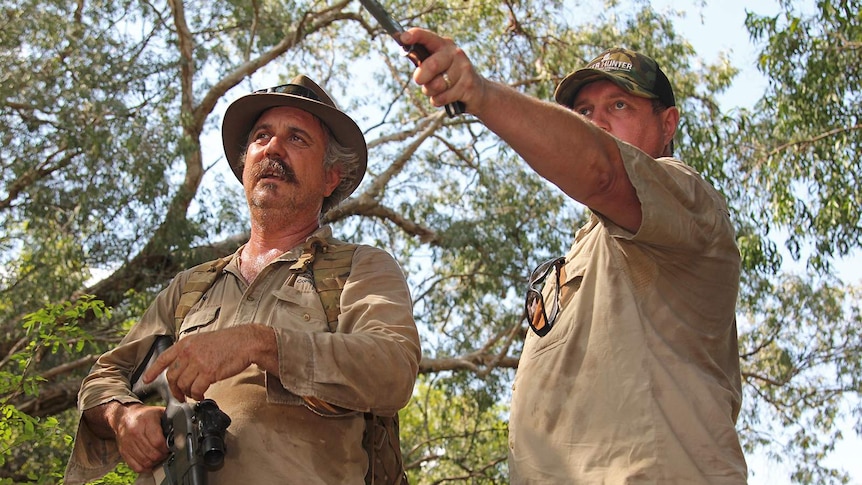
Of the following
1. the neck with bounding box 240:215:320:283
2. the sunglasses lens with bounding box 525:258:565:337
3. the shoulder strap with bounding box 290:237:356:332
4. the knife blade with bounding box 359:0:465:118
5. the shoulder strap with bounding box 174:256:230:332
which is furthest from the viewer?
the neck with bounding box 240:215:320:283

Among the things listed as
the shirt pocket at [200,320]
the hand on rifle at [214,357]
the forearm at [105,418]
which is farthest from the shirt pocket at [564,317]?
the forearm at [105,418]

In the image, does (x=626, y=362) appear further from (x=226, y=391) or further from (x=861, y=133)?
(x=861, y=133)

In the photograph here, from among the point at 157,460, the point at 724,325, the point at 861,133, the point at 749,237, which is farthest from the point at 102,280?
the point at 724,325

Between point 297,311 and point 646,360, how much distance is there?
44.6 inches

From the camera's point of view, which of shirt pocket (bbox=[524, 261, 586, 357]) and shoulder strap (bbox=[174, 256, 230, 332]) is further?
shoulder strap (bbox=[174, 256, 230, 332])

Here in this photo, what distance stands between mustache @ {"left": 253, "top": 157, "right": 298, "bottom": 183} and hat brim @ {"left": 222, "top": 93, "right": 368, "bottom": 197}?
0.78 ft

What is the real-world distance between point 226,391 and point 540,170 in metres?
1.23

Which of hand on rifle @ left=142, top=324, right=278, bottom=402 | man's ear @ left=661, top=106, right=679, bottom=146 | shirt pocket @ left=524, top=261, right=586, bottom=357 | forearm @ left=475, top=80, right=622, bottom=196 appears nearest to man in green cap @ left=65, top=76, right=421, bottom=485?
hand on rifle @ left=142, top=324, right=278, bottom=402

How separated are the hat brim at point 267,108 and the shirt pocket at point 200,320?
0.79 m

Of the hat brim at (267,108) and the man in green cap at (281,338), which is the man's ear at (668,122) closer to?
the man in green cap at (281,338)

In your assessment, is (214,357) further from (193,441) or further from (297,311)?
(297,311)

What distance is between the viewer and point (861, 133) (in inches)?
419

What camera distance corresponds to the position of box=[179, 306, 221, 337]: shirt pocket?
324 centimetres

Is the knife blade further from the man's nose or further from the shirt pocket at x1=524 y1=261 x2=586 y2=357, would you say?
the man's nose
